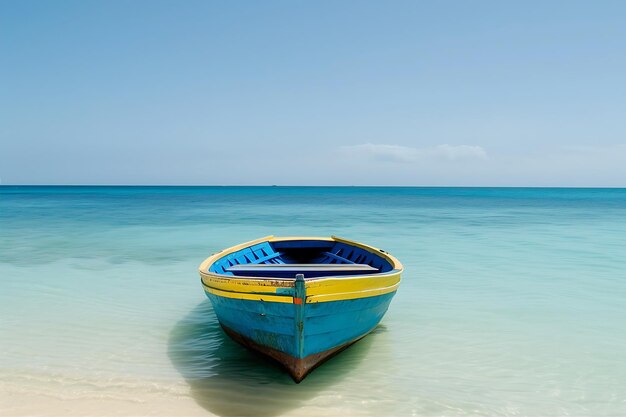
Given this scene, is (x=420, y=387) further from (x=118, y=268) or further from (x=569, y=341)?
(x=118, y=268)

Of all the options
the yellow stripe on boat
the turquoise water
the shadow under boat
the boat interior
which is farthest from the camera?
the boat interior

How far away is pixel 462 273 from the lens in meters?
13.0

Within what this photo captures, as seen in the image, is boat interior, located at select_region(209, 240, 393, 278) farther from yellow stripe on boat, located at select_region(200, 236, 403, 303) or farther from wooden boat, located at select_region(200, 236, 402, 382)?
yellow stripe on boat, located at select_region(200, 236, 403, 303)

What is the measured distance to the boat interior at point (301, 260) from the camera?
24.4 feet

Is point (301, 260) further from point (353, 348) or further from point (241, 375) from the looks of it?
point (241, 375)

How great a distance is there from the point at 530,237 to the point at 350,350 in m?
18.4

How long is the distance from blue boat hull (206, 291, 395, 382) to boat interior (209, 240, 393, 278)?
1411mm

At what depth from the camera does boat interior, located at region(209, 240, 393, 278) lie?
24.4 ft

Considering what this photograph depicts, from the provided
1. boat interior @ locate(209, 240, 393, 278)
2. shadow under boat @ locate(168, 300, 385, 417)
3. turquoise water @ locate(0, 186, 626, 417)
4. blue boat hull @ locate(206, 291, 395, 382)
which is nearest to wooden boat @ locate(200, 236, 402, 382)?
blue boat hull @ locate(206, 291, 395, 382)

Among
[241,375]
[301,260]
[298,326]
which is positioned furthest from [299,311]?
[301,260]

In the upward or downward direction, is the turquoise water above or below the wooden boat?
below

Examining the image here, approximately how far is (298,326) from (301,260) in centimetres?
688

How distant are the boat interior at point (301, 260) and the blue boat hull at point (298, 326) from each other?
1.41 meters

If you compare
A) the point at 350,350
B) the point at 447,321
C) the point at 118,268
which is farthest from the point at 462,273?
the point at 118,268
